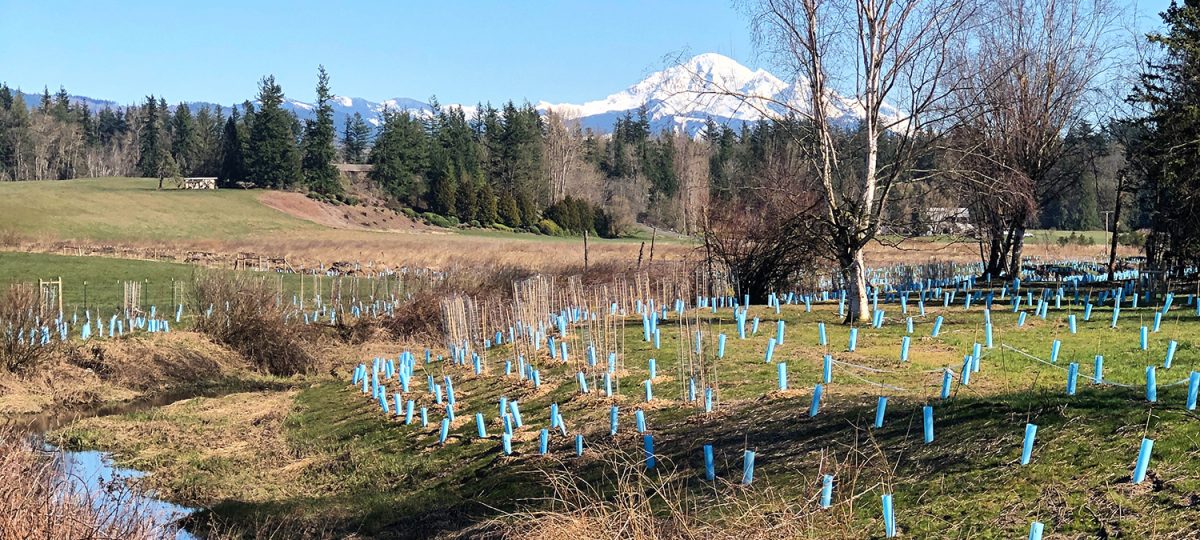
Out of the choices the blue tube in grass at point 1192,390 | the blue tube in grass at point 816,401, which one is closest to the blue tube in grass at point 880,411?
the blue tube in grass at point 816,401

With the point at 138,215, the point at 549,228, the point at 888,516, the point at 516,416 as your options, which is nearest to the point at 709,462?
the point at 888,516

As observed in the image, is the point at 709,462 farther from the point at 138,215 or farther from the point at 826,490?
the point at 138,215

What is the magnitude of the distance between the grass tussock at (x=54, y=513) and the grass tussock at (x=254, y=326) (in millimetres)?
15994

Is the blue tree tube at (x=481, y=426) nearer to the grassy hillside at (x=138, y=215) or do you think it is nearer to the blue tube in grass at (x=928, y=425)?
the blue tube in grass at (x=928, y=425)

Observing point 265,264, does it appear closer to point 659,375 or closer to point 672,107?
point 672,107

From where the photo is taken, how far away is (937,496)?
827cm

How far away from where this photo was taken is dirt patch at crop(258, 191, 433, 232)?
84.1 metres

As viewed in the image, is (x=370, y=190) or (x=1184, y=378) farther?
(x=370, y=190)

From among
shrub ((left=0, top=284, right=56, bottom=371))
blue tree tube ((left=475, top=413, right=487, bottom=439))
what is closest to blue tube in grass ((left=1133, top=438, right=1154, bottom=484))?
blue tree tube ((left=475, top=413, right=487, bottom=439))

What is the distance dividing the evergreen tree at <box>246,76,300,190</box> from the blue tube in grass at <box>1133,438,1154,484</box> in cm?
9072

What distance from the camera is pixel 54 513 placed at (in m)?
7.59

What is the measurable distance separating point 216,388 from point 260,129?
74.5 meters

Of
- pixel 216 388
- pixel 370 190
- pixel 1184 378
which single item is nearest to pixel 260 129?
pixel 370 190

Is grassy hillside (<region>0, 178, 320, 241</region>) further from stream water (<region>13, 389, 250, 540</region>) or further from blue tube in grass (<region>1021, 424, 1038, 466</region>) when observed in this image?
blue tube in grass (<region>1021, 424, 1038, 466</region>)
